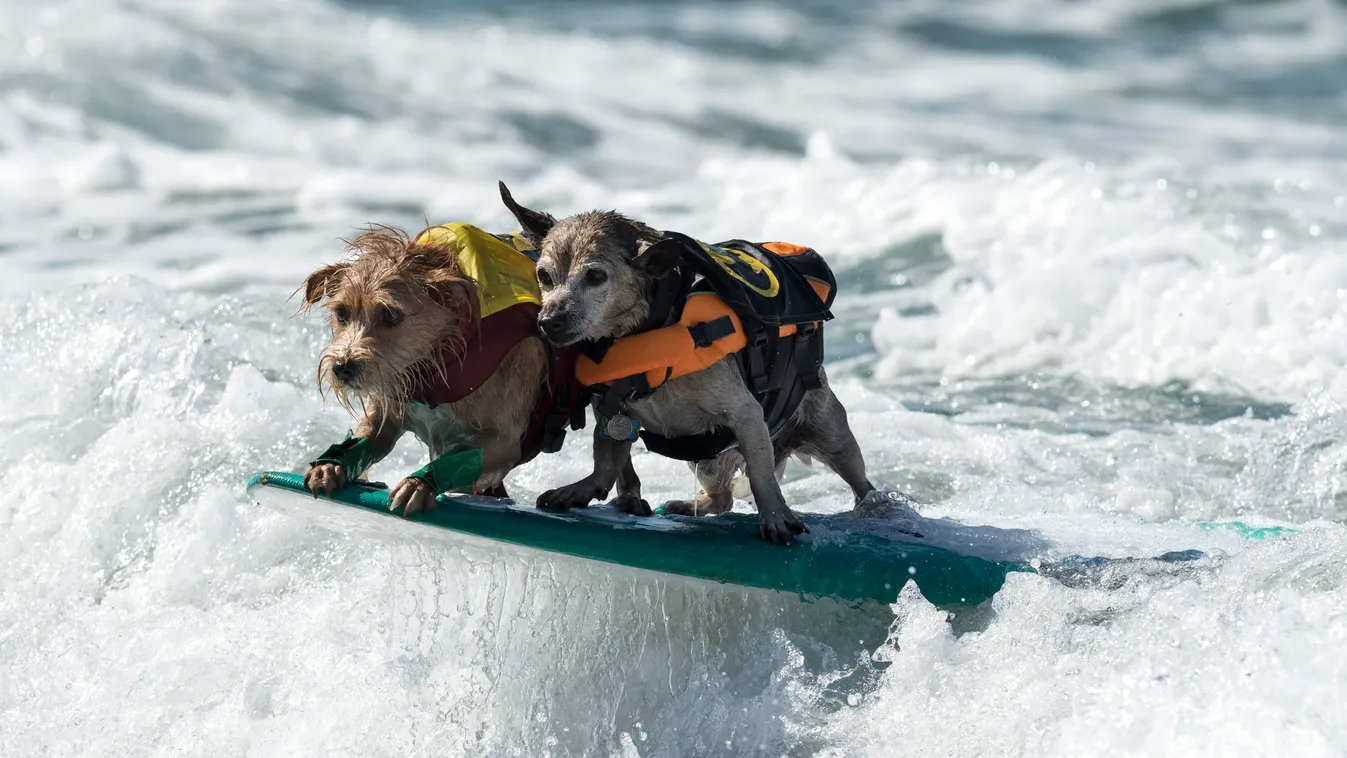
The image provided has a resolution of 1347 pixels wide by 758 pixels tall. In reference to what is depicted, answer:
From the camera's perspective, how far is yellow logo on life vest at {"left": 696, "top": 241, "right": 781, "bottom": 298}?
4543 millimetres

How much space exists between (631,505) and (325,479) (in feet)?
3.69

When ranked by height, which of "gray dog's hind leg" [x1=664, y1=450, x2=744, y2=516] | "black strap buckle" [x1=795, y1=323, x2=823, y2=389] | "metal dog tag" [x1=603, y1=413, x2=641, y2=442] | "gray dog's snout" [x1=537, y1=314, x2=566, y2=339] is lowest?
"gray dog's hind leg" [x1=664, y1=450, x2=744, y2=516]

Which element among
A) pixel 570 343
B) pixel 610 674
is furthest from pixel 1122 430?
pixel 570 343

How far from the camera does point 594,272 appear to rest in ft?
13.6

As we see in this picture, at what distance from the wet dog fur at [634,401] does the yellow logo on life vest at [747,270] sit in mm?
258

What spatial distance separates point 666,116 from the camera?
17688 mm

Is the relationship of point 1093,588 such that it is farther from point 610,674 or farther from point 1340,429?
point 1340,429

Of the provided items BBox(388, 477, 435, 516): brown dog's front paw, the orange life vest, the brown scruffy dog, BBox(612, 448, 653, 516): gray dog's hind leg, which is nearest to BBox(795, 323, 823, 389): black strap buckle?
the orange life vest

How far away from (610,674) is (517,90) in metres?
15.3

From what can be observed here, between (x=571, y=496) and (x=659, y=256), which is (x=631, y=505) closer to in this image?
(x=571, y=496)

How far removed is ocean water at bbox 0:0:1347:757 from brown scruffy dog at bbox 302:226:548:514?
55cm

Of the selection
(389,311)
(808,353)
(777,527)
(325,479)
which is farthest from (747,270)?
(325,479)

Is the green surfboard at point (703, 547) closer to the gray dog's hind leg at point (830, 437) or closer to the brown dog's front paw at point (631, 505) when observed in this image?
the brown dog's front paw at point (631, 505)

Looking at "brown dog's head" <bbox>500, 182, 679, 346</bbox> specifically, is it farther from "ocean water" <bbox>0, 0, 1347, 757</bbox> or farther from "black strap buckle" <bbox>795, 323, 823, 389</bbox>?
"ocean water" <bbox>0, 0, 1347, 757</bbox>
